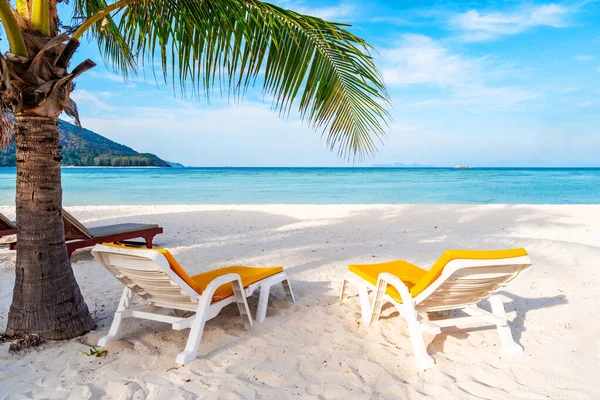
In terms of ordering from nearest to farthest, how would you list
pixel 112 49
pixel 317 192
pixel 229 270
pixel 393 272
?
pixel 393 272, pixel 229 270, pixel 112 49, pixel 317 192

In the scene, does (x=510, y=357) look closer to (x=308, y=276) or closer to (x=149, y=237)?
(x=308, y=276)

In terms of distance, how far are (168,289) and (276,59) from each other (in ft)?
6.52

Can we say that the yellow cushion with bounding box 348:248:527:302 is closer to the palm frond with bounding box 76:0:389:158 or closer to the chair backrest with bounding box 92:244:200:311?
the palm frond with bounding box 76:0:389:158

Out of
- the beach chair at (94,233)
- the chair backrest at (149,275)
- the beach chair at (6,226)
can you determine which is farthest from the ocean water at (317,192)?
the chair backrest at (149,275)

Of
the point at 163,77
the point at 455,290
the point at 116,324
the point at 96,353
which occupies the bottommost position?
the point at 96,353

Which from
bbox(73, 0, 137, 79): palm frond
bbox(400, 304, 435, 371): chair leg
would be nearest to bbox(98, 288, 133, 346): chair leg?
bbox(400, 304, 435, 371): chair leg

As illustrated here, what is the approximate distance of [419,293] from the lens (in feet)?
9.81

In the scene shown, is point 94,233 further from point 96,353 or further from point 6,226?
point 96,353

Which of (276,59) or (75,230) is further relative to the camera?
(75,230)

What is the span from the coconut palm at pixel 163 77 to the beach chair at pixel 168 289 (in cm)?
44

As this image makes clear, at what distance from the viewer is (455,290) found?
2988mm

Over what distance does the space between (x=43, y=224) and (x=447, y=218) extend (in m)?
10.2

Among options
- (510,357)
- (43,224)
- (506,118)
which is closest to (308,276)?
(510,357)

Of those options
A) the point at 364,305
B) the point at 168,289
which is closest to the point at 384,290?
the point at 364,305
